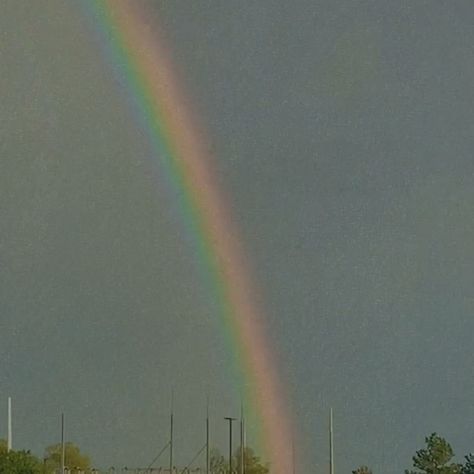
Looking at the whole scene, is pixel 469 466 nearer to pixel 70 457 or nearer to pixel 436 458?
pixel 436 458

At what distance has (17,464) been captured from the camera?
93375 millimetres

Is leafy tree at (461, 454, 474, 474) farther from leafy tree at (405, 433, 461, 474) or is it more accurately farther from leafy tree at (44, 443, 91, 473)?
leafy tree at (44, 443, 91, 473)

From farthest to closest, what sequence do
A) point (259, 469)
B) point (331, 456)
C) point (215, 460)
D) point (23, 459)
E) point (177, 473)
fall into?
point (215, 460) < point (259, 469) < point (177, 473) < point (331, 456) < point (23, 459)

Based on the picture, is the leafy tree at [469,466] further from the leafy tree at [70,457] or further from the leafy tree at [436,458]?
the leafy tree at [70,457]

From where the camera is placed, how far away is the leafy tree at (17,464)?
300ft

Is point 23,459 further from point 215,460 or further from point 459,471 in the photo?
point 215,460

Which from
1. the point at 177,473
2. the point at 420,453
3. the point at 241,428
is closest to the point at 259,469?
the point at 177,473

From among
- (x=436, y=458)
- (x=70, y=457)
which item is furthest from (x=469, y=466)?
(x=70, y=457)

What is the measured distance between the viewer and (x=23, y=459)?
314 ft

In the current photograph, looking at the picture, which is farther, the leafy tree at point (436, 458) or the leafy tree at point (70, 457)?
the leafy tree at point (70, 457)

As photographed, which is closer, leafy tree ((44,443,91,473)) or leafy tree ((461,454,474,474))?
leafy tree ((461,454,474,474))

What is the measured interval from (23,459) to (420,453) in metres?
32.5

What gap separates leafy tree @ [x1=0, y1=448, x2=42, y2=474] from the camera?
9144cm

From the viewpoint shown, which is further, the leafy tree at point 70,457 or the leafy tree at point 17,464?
the leafy tree at point 70,457
